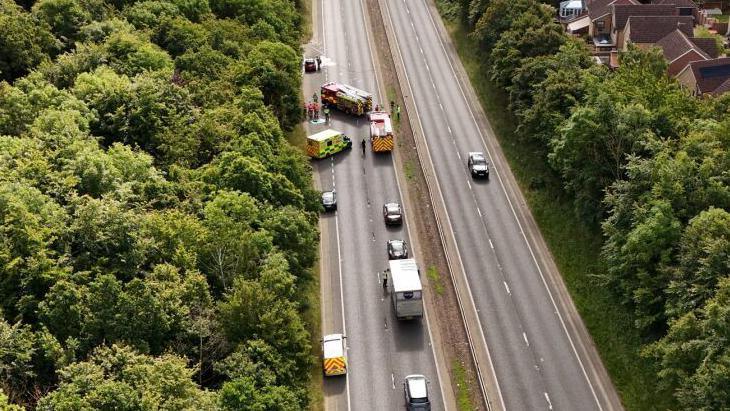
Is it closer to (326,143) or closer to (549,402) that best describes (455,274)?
(549,402)

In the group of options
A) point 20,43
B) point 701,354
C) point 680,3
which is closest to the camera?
point 701,354

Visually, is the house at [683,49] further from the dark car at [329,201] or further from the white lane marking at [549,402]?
the white lane marking at [549,402]

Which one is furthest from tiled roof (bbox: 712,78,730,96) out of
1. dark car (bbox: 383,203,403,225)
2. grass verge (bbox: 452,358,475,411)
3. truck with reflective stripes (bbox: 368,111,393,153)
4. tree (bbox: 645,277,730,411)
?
grass verge (bbox: 452,358,475,411)

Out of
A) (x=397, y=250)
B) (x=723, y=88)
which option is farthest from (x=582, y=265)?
(x=723, y=88)

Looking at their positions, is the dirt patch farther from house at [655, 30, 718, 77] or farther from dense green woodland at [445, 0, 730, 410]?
house at [655, 30, 718, 77]

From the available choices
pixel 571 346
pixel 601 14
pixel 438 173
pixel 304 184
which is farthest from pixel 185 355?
pixel 601 14

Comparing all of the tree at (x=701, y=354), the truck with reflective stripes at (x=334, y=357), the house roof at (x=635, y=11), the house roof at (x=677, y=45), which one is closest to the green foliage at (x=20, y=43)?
the truck with reflective stripes at (x=334, y=357)
